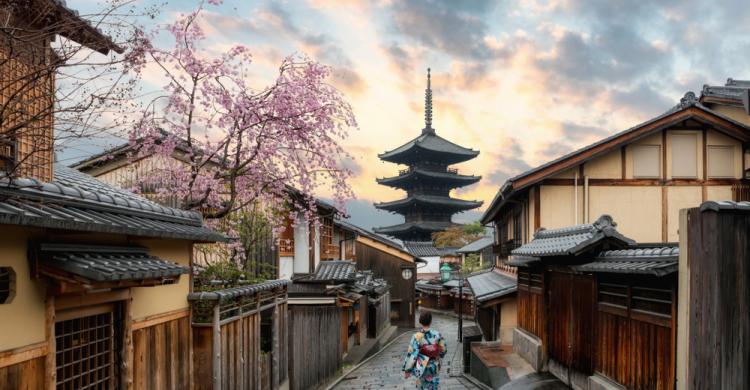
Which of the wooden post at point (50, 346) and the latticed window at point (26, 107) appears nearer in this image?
the latticed window at point (26, 107)

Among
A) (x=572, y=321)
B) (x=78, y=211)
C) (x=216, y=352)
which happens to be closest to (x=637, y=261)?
(x=572, y=321)

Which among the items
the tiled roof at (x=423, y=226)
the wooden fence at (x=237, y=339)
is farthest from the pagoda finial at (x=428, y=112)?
the wooden fence at (x=237, y=339)

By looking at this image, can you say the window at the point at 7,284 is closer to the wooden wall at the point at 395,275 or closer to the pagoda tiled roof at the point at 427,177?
the wooden wall at the point at 395,275

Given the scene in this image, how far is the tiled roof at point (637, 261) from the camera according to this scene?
6522 millimetres

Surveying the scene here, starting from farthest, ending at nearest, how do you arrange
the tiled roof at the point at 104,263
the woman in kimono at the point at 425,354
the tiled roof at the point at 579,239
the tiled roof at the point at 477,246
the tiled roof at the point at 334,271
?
the tiled roof at the point at 477,246 < the tiled roof at the point at 334,271 < the woman in kimono at the point at 425,354 < the tiled roof at the point at 579,239 < the tiled roof at the point at 104,263

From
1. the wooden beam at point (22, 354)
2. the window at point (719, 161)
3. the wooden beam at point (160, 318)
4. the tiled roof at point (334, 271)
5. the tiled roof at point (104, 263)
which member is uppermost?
the window at point (719, 161)

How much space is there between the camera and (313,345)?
14.8m

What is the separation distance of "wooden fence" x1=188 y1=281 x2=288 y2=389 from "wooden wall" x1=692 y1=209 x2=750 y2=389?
665 cm

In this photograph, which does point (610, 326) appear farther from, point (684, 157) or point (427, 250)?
point (427, 250)

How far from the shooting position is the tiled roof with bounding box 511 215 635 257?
30.0 ft

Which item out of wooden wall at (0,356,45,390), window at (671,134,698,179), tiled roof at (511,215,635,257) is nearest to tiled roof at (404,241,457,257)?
window at (671,134,698,179)

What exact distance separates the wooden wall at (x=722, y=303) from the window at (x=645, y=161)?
39.1ft

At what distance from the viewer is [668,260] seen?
21.8 ft

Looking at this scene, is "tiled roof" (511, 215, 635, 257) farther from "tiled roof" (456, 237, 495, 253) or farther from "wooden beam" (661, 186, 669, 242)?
"tiled roof" (456, 237, 495, 253)
